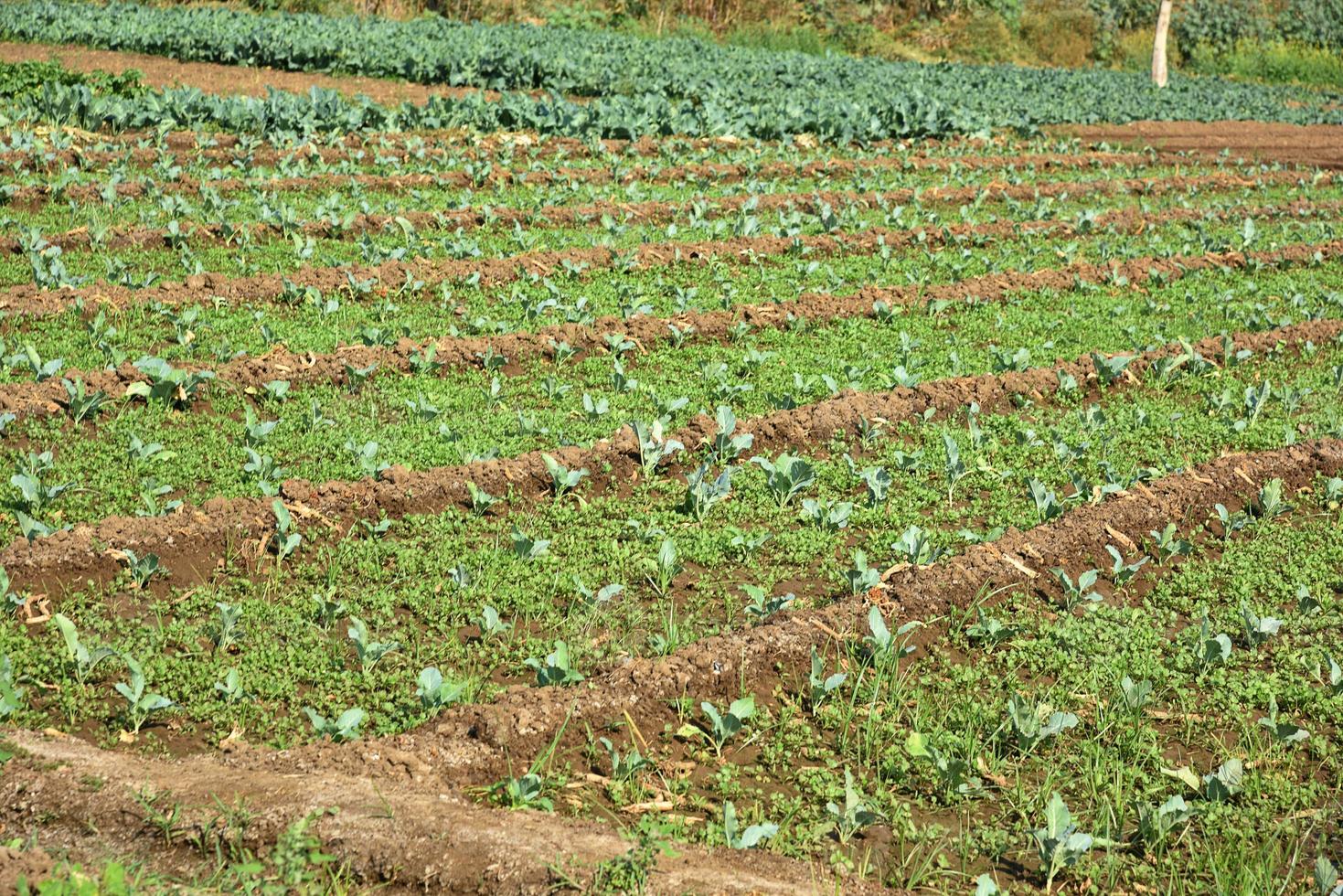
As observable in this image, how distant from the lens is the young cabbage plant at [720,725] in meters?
4.40

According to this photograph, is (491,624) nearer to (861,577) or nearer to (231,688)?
(231,688)

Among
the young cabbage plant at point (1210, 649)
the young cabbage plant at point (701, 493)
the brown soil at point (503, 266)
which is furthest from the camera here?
the brown soil at point (503, 266)

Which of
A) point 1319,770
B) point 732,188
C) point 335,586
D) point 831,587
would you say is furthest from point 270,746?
point 732,188

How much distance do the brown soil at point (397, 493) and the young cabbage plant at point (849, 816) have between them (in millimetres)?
2578

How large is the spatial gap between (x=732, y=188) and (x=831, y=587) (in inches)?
339

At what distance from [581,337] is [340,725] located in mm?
4483

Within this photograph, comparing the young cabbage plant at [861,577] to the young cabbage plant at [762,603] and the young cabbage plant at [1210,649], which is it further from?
the young cabbage plant at [1210,649]

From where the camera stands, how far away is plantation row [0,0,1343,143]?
48.3 ft

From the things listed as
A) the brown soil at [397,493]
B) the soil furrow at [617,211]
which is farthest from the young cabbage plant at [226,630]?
the soil furrow at [617,211]

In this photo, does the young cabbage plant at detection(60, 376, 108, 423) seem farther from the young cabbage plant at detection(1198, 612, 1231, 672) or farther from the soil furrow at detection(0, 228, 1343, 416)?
the young cabbage plant at detection(1198, 612, 1231, 672)

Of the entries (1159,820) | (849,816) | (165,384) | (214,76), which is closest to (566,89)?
(214,76)

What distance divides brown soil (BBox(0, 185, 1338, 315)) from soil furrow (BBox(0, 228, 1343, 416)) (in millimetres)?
1310

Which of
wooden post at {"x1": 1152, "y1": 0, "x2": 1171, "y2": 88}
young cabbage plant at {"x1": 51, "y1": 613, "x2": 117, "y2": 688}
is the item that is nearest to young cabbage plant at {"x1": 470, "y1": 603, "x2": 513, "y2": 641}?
young cabbage plant at {"x1": 51, "y1": 613, "x2": 117, "y2": 688}

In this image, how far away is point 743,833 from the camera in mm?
3910
